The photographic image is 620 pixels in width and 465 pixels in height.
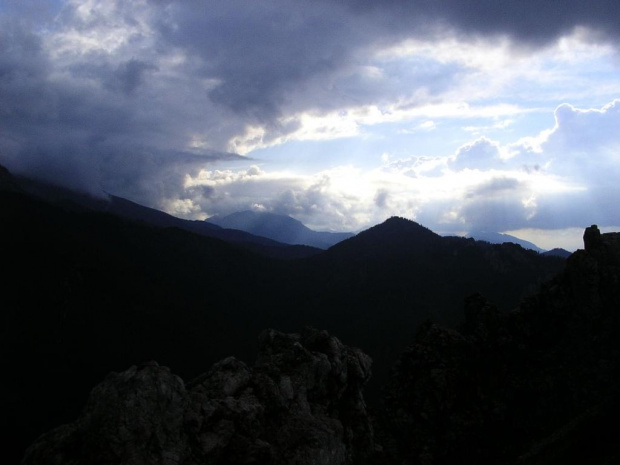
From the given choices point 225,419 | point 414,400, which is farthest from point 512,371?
point 225,419

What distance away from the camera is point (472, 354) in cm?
9650

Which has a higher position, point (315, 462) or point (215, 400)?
point (215, 400)

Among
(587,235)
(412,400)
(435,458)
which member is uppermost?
(587,235)

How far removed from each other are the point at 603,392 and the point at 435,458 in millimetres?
32733

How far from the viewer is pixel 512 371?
96938mm

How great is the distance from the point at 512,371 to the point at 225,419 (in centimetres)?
7546

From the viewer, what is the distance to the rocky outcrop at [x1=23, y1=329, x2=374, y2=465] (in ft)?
113

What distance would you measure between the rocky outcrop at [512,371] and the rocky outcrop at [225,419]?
98.9ft

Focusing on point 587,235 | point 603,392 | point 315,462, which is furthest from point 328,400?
point 587,235

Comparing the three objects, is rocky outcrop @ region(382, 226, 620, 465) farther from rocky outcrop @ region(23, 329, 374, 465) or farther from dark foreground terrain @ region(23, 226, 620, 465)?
rocky outcrop @ region(23, 329, 374, 465)

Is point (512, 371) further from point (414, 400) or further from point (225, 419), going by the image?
point (225, 419)

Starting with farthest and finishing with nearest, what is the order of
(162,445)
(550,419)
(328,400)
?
1. (550,419)
2. (328,400)
3. (162,445)

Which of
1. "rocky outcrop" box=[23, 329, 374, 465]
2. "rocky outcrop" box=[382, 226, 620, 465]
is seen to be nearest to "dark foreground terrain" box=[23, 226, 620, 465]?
"rocky outcrop" box=[23, 329, 374, 465]

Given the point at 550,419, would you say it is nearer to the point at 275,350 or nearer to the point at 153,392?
the point at 275,350
